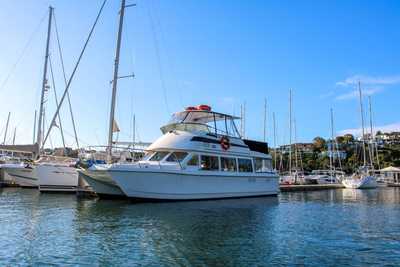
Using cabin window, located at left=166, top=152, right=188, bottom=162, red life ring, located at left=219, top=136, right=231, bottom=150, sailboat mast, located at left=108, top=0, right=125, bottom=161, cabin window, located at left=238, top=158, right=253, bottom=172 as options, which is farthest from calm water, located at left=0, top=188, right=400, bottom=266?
cabin window, located at left=238, top=158, right=253, bottom=172

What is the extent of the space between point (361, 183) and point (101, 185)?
40222mm

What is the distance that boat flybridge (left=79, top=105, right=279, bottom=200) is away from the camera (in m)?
20.3

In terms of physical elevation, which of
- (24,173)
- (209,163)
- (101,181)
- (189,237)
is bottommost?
(189,237)

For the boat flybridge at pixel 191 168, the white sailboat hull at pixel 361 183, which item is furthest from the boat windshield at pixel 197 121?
the white sailboat hull at pixel 361 183

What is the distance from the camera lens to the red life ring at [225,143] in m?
24.8

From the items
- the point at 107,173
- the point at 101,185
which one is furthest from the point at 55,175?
the point at 107,173

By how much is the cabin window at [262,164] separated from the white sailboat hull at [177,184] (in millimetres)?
2196

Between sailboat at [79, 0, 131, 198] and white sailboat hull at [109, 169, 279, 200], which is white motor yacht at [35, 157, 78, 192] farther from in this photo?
white sailboat hull at [109, 169, 279, 200]

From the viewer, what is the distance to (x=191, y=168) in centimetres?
2192

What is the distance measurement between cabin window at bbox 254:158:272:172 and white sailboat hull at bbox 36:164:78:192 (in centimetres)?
1337

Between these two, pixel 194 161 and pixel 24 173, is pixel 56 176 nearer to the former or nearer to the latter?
pixel 24 173

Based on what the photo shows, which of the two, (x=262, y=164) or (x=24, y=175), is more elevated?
(x=262, y=164)

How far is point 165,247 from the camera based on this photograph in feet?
34.4

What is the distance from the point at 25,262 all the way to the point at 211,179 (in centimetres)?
1541
